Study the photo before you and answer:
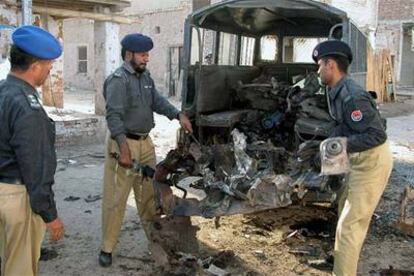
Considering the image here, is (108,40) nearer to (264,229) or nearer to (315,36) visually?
(315,36)

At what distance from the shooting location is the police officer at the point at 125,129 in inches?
180

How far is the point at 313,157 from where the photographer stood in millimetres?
4781

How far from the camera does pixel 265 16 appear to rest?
730 centimetres

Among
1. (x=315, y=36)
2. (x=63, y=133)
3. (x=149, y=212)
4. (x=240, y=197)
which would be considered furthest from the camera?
(x=63, y=133)

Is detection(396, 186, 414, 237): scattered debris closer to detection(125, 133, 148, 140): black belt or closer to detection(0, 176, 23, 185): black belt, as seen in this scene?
detection(125, 133, 148, 140): black belt

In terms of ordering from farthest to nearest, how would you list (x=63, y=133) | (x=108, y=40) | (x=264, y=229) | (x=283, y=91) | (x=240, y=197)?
(x=108, y=40) < (x=63, y=133) < (x=283, y=91) < (x=264, y=229) < (x=240, y=197)

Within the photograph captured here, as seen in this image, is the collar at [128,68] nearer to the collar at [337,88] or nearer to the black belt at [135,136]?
the black belt at [135,136]

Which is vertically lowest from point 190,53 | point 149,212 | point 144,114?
point 149,212

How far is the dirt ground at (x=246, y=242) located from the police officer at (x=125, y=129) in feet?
1.12

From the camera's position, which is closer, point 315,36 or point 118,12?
point 315,36

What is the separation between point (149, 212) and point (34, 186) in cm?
229

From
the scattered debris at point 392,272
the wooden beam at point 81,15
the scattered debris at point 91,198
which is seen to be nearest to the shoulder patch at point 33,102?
the scattered debris at point 392,272

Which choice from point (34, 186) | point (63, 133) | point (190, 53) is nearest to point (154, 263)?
point (34, 186)

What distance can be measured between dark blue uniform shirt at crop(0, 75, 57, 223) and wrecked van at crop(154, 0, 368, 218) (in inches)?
75.9
